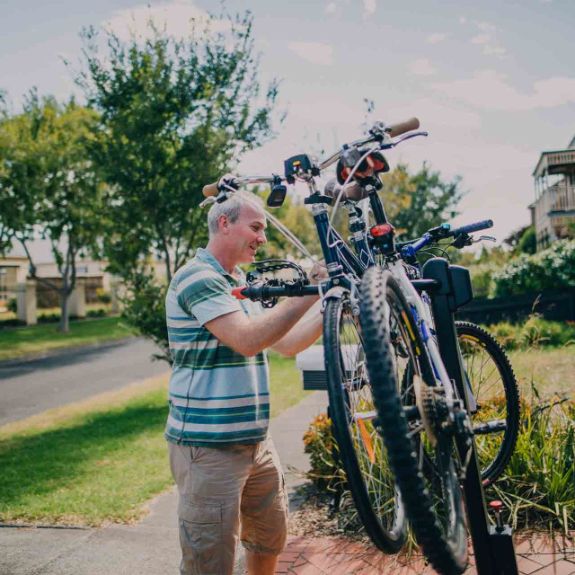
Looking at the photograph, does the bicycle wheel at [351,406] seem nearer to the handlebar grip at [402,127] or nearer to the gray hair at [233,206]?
the handlebar grip at [402,127]

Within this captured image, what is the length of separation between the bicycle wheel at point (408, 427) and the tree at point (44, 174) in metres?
21.8

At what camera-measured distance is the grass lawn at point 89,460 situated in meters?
5.18

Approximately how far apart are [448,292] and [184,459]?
4.48ft

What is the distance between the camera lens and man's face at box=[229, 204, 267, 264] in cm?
272

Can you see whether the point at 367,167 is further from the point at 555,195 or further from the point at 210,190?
the point at 555,195

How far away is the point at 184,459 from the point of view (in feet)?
8.43

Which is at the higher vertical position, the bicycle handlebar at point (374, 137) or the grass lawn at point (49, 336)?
the bicycle handlebar at point (374, 137)

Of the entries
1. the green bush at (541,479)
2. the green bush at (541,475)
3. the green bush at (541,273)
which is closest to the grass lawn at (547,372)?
the green bush at (541,475)

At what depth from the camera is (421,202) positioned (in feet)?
98.5

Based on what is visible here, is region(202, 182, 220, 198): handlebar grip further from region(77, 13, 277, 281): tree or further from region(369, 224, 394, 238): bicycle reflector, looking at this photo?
region(77, 13, 277, 281): tree

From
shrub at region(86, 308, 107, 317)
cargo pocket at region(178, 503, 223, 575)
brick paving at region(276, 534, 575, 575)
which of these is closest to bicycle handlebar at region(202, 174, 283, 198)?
cargo pocket at region(178, 503, 223, 575)

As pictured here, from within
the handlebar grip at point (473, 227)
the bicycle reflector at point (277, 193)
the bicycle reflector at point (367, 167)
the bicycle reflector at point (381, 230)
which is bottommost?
the bicycle reflector at point (381, 230)

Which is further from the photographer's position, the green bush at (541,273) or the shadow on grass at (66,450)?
the green bush at (541,273)

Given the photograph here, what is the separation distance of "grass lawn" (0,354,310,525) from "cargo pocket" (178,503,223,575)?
266 cm
